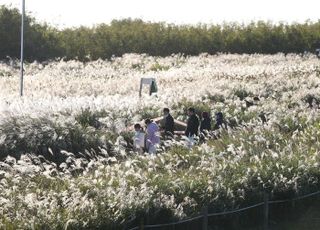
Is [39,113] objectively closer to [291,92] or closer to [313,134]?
[313,134]

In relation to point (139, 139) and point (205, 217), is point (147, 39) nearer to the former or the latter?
point (139, 139)

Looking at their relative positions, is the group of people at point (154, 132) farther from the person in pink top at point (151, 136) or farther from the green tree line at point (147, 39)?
the green tree line at point (147, 39)

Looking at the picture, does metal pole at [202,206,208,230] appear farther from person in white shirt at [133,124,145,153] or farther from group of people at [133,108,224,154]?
person in white shirt at [133,124,145,153]

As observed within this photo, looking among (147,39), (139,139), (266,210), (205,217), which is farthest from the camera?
(147,39)

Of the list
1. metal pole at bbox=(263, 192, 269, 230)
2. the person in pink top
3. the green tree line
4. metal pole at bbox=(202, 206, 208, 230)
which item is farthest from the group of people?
the green tree line

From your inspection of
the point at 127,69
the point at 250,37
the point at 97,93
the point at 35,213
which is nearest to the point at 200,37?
the point at 250,37

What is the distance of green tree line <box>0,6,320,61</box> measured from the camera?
5366cm

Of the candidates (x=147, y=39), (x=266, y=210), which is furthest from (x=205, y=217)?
(x=147, y=39)

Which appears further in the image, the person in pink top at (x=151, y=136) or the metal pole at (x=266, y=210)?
the person in pink top at (x=151, y=136)

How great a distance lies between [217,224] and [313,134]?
6417mm

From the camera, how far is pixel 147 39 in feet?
193

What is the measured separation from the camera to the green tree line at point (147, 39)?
5366 centimetres

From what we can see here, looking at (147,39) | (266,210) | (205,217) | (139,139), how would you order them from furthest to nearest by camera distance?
(147,39) → (139,139) → (266,210) → (205,217)

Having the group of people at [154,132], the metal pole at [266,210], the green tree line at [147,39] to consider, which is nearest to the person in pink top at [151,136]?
the group of people at [154,132]
